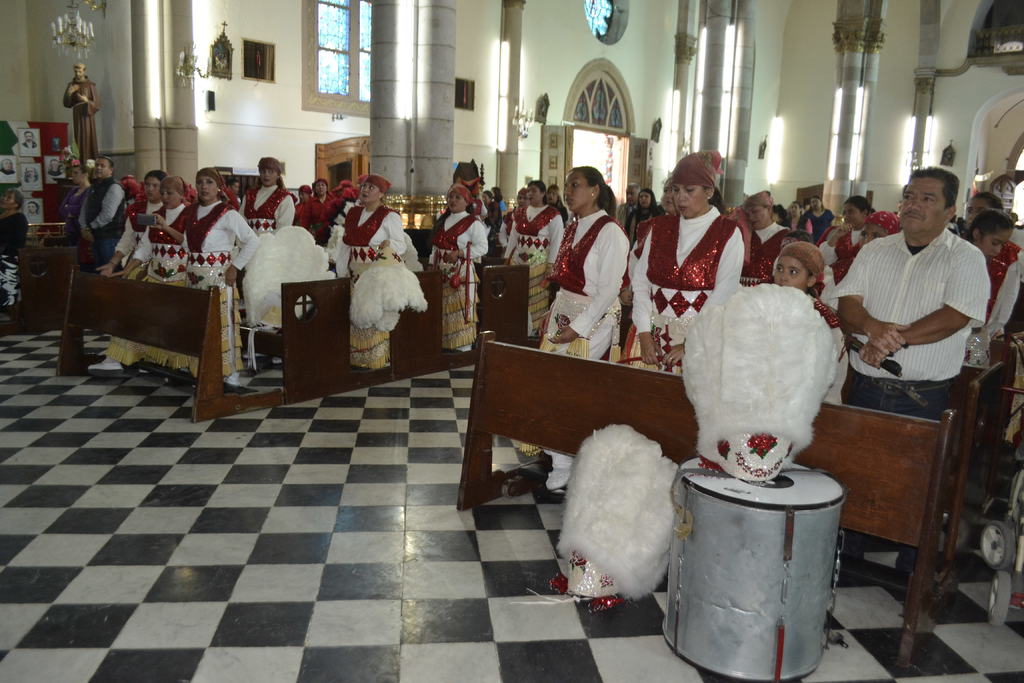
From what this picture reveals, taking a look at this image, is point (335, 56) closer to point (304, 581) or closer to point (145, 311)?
point (145, 311)

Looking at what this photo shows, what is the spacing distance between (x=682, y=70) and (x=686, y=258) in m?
21.9

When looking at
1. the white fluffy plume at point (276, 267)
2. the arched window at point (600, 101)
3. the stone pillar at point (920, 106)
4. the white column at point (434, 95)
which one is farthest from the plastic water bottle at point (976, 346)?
the stone pillar at point (920, 106)

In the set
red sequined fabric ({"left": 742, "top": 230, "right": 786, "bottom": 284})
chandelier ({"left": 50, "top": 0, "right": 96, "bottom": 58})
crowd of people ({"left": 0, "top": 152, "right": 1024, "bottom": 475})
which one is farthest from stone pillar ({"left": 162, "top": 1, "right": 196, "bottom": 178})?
red sequined fabric ({"left": 742, "top": 230, "right": 786, "bottom": 284})

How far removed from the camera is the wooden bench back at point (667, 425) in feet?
9.79

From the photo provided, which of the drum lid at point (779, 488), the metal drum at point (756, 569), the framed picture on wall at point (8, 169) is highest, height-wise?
the framed picture on wall at point (8, 169)

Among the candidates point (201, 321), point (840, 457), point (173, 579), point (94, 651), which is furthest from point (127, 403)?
point (840, 457)

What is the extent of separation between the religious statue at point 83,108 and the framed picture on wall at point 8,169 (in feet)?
3.67

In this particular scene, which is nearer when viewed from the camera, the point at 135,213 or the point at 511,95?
the point at 135,213

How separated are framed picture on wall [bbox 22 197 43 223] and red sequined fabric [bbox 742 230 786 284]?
14100 millimetres

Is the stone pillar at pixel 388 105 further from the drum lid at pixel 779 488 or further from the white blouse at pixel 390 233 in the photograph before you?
the drum lid at pixel 779 488

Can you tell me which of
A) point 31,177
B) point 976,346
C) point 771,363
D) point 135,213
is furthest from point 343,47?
point 771,363

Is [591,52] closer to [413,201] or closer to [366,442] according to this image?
[413,201]

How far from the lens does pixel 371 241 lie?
7.33m

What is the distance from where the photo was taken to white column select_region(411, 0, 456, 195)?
381 inches
